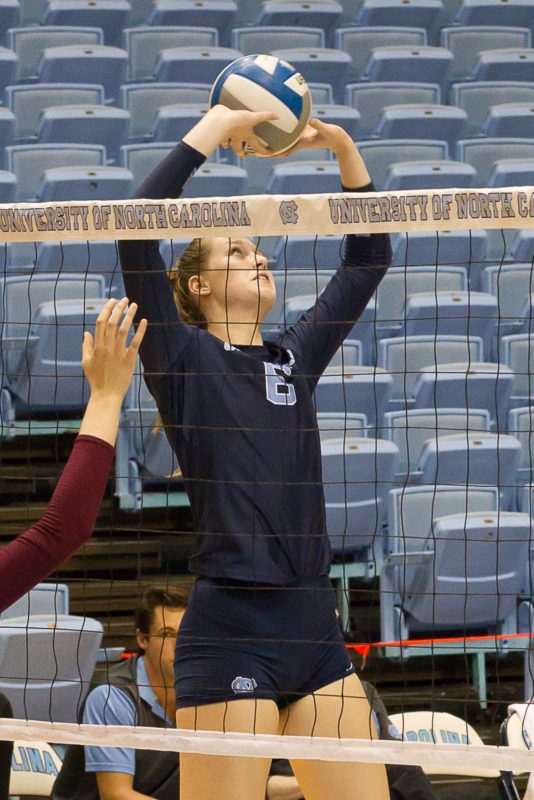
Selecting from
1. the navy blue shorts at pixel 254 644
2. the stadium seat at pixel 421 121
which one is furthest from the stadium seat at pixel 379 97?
the navy blue shorts at pixel 254 644

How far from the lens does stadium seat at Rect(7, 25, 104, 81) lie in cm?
973

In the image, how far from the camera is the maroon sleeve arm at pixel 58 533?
2012 millimetres

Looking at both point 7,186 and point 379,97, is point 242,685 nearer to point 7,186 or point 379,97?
point 7,186

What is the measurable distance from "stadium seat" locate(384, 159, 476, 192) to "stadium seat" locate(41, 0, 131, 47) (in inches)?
117

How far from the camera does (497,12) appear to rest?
10.9 m

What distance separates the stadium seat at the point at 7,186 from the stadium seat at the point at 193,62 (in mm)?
2318

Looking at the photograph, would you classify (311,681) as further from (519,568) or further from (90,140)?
(90,140)

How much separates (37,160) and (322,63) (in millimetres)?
2623

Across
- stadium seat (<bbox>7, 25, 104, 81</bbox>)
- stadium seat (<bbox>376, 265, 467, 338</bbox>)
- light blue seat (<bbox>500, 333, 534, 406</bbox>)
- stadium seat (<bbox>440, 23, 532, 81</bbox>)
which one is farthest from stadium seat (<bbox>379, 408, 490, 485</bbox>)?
stadium seat (<bbox>440, 23, 532, 81</bbox>)

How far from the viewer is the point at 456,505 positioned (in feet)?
21.5

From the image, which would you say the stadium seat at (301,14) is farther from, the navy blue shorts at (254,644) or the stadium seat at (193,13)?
the navy blue shorts at (254,644)

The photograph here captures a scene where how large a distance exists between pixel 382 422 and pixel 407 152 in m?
2.80

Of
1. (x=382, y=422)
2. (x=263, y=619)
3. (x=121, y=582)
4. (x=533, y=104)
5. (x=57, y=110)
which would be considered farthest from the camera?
(x=533, y=104)

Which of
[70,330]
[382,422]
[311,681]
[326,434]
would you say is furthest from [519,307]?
[311,681]
